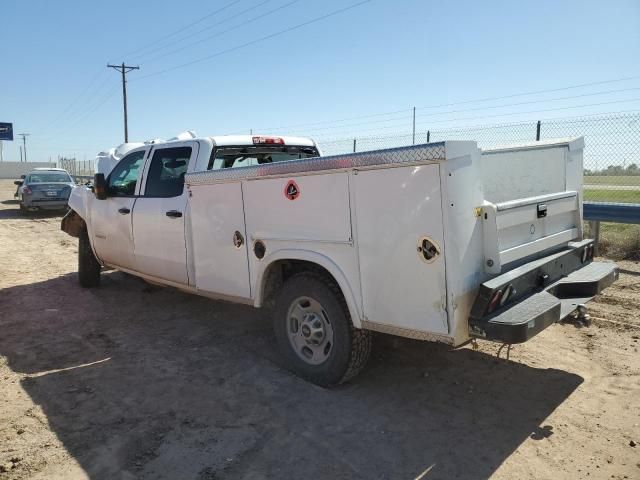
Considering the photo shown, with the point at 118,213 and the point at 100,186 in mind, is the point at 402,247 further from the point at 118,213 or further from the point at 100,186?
the point at 100,186

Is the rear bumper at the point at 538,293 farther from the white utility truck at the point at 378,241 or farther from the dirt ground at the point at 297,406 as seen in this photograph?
the dirt ground at the point at 297,406

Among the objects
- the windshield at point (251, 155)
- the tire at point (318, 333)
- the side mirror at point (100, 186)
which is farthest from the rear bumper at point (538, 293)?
the side mirror at point (100, 186)

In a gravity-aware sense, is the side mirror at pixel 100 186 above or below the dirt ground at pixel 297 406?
above

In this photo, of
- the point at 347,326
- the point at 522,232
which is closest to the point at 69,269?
the point at 347,326

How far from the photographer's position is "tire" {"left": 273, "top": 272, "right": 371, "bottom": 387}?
12.7ft

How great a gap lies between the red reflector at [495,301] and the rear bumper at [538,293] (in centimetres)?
2

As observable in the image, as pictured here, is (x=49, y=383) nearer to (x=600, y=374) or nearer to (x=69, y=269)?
(x=600, y=374)

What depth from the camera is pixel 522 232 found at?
A: 3.84 m

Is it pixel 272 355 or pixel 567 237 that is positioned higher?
pixel 567 237

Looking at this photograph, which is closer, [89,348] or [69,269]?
[89,348]

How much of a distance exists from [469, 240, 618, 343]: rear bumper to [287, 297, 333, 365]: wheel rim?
4.12 ft

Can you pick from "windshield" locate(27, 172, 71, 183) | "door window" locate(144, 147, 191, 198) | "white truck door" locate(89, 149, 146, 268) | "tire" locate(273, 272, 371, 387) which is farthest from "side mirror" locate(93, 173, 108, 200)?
"windshield" locate(27, 172, 71, 183)

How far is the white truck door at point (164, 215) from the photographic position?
5418 mm

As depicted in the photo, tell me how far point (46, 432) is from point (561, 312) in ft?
12.1
